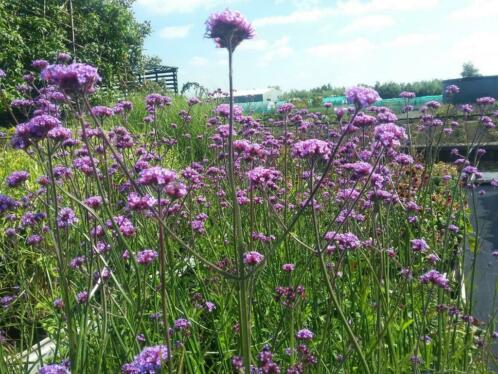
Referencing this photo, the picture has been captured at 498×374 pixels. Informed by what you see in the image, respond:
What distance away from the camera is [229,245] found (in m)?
3.52

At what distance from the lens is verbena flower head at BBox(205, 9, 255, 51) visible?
1.42 metres

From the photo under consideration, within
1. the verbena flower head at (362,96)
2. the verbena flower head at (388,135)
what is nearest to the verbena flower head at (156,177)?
the verbena flower head at (362,96)

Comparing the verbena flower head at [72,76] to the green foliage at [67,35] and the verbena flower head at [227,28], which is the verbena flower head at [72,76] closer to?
the verbena flower head at [227,28]

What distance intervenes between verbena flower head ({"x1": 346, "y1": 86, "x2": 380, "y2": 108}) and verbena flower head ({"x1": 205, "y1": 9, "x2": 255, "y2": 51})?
1.13 feet

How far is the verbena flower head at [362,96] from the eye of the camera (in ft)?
4.72

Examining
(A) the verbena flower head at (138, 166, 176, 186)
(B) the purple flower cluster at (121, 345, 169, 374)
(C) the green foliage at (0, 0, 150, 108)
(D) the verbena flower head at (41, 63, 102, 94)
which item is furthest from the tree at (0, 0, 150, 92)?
(B) the purple flower cluster at (121, 345, 169, 374)

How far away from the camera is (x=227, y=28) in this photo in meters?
1.43

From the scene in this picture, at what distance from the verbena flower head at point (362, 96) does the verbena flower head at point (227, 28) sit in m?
0.34

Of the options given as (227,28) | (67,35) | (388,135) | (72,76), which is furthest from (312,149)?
(67,35)

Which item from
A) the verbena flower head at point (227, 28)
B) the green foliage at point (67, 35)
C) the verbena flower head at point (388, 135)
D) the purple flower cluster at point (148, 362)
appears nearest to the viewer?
the purple flower cluster at point (148, 362)

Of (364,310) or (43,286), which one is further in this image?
(43,286)

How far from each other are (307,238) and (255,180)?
4.48 ft

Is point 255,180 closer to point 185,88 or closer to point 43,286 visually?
point 43,286

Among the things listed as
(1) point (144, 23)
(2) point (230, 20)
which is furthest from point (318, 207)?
(1) point (144, 23)
